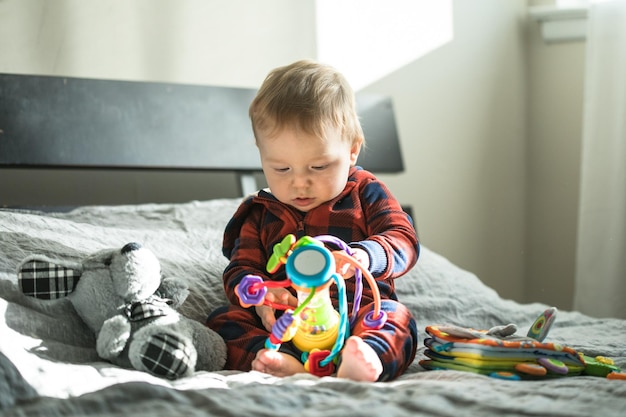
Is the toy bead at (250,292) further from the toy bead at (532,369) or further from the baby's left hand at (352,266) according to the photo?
the toy bead at (532,369)

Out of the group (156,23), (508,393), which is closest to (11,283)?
(508,393)

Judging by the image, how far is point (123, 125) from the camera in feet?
6.56

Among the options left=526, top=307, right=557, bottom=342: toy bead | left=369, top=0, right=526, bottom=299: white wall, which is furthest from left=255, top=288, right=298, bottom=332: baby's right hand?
left=369, top=0, right=526, bottom=299: white wall

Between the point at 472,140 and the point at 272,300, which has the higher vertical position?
the point at 472,140

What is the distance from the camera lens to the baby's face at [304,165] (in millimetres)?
1384

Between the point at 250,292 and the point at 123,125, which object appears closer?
the point at 250,292

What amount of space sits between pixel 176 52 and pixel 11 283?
1.02 metres

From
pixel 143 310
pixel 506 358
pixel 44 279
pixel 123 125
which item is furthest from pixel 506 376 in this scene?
pixel 123 125

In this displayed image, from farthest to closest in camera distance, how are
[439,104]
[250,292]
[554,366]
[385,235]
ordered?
[439,104]
[385,235]
[554,366]
[250,292]

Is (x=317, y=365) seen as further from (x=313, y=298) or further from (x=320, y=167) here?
(x=320, y=167)

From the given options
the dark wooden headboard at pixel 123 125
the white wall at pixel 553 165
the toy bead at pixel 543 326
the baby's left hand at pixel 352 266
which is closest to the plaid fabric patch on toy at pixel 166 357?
the baby's left hand at pixel 352 266

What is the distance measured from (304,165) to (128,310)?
1.20 ft

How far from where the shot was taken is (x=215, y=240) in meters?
1.81

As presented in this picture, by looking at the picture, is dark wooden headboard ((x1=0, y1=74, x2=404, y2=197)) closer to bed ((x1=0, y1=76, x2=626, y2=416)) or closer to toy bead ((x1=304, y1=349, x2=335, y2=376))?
bed ((x1=0, y1=76, x2=626, y2=416))
